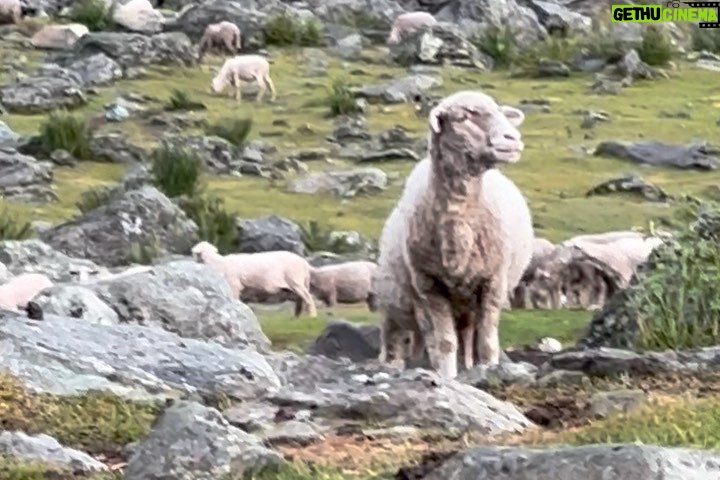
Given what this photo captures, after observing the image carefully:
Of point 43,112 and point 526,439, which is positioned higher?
Result: point 526,439

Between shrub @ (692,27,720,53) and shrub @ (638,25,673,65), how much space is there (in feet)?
6.95

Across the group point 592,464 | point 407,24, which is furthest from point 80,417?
point 407,24

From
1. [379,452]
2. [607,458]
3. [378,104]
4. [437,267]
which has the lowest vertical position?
[378,104]

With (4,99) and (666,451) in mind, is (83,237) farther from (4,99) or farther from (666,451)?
(666,451)

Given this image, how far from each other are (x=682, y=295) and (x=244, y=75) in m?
22.0

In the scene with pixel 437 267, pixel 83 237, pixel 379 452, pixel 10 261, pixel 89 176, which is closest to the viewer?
pixel 379 452

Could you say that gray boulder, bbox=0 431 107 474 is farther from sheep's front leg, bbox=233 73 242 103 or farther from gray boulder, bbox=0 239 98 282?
sheep's front leg, bbox=233 73 242 103

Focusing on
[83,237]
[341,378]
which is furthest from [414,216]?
[83,237]

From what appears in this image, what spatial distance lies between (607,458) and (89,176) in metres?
21.8

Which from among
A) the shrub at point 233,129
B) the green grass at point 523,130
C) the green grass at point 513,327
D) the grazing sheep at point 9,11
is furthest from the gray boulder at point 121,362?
the grazing sheep at point 9,11

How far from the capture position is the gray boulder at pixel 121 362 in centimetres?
785

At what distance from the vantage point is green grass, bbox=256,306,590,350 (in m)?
14.1

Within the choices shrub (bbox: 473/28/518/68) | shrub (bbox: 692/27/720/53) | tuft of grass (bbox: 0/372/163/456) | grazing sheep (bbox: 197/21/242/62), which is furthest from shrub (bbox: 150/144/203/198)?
tuft of grass (bbox: 0/372/163/456)

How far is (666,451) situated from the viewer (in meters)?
4.77
